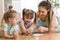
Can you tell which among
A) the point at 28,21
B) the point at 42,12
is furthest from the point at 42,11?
the point at 28,21

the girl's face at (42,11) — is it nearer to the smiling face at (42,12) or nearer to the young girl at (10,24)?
the smiling face at (42,12)

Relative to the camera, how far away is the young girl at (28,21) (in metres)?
0.96

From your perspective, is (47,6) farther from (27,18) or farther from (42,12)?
(27,18)

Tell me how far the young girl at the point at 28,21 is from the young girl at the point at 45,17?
0.05m

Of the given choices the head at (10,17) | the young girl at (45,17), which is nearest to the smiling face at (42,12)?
the young girl at (45,17)

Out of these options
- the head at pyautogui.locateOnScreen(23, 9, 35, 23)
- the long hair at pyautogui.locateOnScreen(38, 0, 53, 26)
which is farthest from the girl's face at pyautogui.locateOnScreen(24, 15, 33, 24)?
the long hair at pyautogui.locateOnScreen(38, 0, 53, 26)

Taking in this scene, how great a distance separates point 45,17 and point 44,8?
64 millimetres

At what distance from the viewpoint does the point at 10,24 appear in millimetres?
942

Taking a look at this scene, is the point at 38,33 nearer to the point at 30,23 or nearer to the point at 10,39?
the point at 30,23

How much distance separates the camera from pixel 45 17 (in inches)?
41.1

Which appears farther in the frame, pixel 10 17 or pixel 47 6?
pixel 47 6

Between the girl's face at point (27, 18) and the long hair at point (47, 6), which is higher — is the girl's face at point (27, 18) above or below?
below

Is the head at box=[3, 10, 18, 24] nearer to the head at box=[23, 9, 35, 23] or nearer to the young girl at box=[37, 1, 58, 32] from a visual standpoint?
the head at box=[23, 9, 35, 23]

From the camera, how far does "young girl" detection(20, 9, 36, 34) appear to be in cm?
96
